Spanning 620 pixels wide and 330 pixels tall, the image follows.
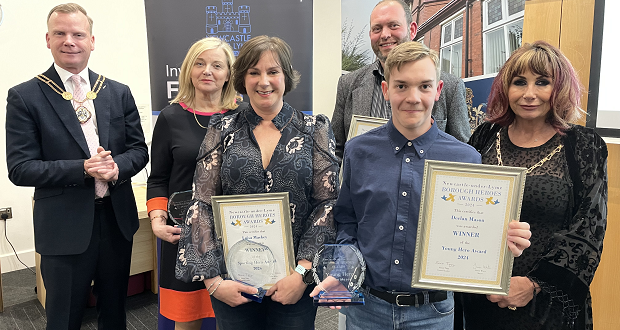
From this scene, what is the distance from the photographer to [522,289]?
52.7 inches

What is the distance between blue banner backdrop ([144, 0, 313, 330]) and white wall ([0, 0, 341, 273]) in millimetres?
976

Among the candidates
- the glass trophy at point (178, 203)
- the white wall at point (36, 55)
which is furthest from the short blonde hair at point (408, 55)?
the white wall at point (36, 55)

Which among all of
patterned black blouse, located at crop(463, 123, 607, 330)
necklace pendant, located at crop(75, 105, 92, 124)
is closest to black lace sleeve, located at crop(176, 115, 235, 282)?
necklace pendant, located at crop(75, 105, 92, 124)

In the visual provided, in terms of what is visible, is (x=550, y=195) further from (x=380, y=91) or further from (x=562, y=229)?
(x=380, y=91)

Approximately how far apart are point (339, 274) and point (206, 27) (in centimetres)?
314

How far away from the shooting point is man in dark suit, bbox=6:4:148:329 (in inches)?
76.7

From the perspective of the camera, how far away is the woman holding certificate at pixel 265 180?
57.7 inches

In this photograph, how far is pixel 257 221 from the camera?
140 cm

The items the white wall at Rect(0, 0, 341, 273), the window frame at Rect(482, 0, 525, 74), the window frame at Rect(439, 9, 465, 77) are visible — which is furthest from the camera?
the white wall at Rect(0, 0, 341, 273)

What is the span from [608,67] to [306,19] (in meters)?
2.60

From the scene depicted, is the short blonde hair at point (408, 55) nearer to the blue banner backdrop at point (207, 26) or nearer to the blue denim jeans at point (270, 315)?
the blue denim jeans at point (270, 315)

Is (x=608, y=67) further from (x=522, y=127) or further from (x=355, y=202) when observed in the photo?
(x=355, y=202)

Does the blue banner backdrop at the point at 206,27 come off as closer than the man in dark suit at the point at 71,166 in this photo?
No

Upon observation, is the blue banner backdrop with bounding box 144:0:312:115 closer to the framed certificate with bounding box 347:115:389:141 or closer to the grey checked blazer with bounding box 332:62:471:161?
the grey checked blazer with bounding box 332:62:471:161
